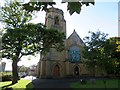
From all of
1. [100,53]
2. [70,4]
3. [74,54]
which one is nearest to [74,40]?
[74,54]

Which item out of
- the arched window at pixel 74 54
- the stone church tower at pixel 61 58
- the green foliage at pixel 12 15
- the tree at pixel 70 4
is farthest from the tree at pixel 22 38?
the tree at pixel 70 4

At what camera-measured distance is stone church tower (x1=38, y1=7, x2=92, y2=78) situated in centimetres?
4034

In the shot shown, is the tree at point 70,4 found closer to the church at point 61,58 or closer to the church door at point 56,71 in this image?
the church at point 61,58

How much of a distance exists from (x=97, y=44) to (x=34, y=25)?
455 inches

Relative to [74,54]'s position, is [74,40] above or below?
above

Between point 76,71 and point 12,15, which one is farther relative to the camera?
point 76,71

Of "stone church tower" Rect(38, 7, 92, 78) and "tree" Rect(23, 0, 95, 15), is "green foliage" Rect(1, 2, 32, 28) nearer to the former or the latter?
"stone church tower" Rect(38, 7, 92, 78)

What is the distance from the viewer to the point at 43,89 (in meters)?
19.0

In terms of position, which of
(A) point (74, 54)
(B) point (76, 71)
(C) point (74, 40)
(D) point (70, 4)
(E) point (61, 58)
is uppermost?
(C) point (74, 40)

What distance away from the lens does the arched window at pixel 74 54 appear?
44.7 meters

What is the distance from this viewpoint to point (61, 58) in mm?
42812

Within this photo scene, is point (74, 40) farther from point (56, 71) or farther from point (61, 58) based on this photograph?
point (56, 71)

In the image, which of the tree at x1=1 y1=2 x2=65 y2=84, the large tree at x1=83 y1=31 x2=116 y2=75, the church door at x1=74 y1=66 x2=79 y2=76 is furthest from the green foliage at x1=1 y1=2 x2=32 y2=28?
the church door at x1=74 y1=66 x2=79 y2=76

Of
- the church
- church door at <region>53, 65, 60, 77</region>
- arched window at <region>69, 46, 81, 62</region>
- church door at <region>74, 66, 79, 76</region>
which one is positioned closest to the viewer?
the church
